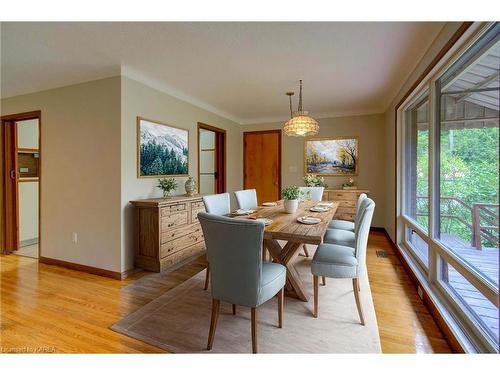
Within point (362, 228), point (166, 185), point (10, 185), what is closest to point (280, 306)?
point (362, 228)

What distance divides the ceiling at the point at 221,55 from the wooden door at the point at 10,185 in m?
0.58

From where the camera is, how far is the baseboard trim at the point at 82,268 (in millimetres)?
2924

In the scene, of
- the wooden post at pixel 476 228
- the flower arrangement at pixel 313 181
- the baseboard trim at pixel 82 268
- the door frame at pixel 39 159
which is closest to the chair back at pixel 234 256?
the wooden post at pixel 476 228

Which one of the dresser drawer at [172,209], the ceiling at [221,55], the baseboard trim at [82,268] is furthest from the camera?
the dresser drawer at [172,209]

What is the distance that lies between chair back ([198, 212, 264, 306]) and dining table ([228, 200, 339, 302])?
327mm

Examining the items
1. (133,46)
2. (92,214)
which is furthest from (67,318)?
(133,46)

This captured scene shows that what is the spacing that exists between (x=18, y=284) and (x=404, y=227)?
4.91 meters

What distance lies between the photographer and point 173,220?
3.22 meters

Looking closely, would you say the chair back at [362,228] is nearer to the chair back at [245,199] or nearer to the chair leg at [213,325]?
the chair leg at [213,325]

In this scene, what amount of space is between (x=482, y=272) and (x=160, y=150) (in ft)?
11.3

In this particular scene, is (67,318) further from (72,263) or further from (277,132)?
(277,132)

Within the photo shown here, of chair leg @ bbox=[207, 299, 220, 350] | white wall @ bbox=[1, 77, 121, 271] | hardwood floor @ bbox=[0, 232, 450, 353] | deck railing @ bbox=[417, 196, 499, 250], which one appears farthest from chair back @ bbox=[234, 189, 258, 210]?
deck railing @ bbox=[417, 196, 499, 250]

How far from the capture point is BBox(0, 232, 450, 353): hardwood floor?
1748 mm

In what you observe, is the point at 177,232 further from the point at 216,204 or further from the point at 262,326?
the point at 262,326
